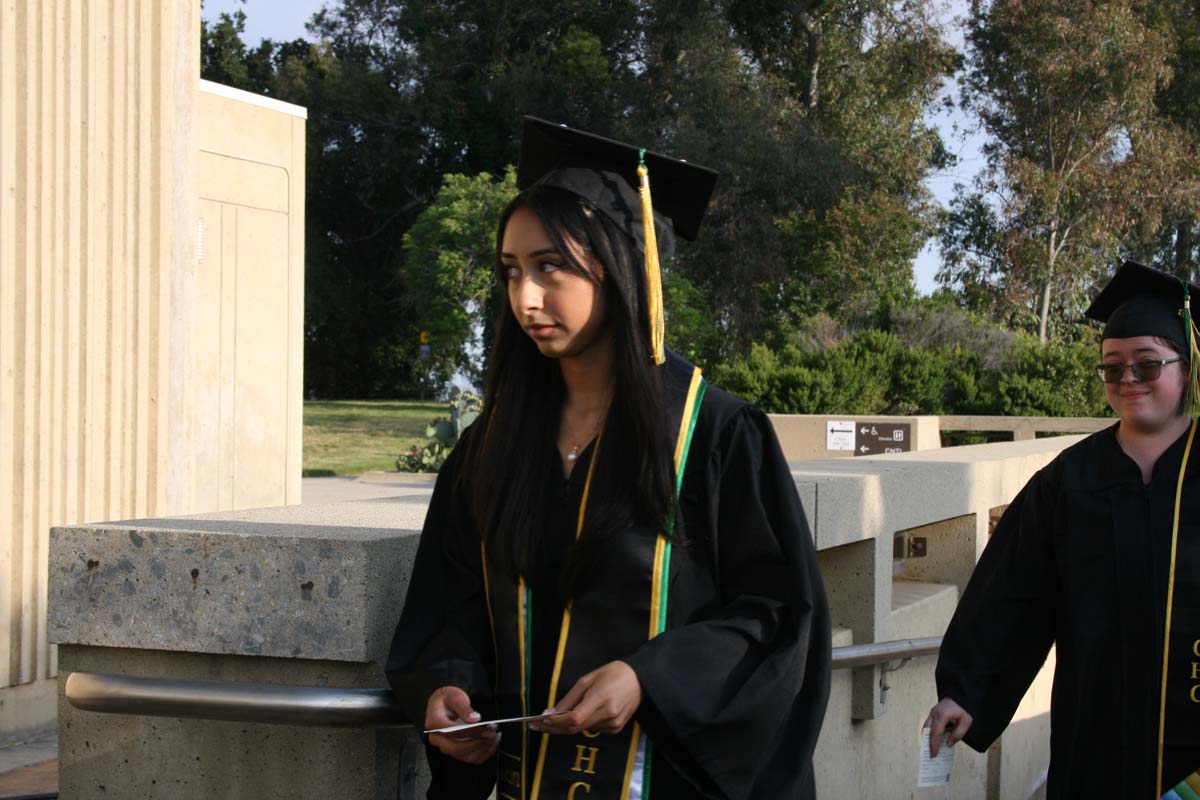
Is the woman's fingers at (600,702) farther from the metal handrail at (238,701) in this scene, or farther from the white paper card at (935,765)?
the white paper card at (935,765)

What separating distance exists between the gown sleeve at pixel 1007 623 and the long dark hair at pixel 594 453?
178 cm

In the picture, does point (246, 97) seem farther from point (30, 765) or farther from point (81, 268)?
→ point (30, 765)

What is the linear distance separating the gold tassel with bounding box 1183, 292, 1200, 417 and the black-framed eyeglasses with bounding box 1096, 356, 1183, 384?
0.03 metres

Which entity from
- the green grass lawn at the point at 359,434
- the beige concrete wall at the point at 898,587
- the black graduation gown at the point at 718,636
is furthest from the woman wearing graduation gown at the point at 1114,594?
the green grass lawn at the point at 359,434

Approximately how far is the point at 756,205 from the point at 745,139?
1.66m

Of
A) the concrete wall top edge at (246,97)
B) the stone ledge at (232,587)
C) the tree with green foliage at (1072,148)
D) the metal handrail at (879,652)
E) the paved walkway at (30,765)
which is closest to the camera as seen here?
the stone ledge at (232,587)

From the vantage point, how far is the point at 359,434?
96.3ft

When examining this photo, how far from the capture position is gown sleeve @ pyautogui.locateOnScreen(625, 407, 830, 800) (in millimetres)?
2180

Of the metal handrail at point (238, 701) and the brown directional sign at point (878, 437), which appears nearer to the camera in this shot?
the metal handrail at point (238, 701)

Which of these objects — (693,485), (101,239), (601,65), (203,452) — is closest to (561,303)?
(693,485)

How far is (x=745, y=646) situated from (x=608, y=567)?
0.82ft

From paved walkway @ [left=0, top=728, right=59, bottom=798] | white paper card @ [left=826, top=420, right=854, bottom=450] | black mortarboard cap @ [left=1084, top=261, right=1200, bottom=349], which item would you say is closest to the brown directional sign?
white paper card @ [left=826, top=420, right=854, bottom=450]

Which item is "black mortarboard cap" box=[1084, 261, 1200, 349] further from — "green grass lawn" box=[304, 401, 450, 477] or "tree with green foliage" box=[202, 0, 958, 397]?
"tree with green foliage" box=[202, 0, 958, 397]

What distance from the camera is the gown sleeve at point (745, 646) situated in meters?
2.18
